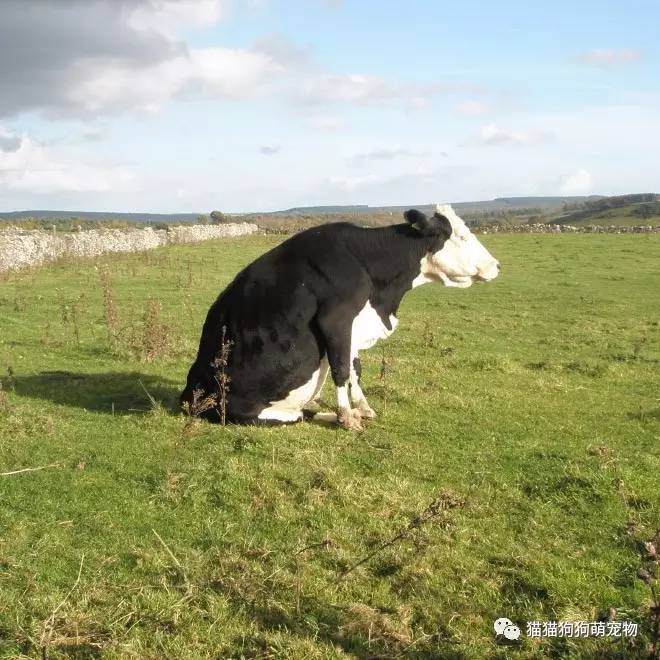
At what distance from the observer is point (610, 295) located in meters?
23.0

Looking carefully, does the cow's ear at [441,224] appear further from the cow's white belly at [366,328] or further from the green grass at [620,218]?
the green grass at [620,218]

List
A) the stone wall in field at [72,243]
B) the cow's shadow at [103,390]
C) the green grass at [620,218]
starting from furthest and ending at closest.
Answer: the green grass at [620,218], the stone wall in field at [72,243], the cow's shadow at [103,390]

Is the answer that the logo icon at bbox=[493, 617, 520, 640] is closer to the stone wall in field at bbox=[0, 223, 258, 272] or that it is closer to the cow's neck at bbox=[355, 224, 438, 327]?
the cow's neck at bbox=[355, 224, 438, 327]

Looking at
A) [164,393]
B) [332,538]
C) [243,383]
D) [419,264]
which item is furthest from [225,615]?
[164,393]

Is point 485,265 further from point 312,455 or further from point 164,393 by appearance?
point 164,393

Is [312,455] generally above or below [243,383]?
below

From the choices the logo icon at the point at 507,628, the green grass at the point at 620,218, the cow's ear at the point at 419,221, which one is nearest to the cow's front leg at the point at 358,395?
the cow's ear at the point at 419,221

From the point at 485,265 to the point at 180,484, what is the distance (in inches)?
175

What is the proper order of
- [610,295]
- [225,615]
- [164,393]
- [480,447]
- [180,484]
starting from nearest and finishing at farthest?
[225,615] < [180,484] < [480,447] < [164,393] < [610,295]

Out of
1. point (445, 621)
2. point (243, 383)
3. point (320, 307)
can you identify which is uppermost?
point (320, 307)

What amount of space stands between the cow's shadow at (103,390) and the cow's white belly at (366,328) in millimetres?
2246

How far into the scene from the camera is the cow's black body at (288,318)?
24.8 feet

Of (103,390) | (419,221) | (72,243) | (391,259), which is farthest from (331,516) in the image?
(72,243)

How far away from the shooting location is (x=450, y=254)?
845 centimetres
